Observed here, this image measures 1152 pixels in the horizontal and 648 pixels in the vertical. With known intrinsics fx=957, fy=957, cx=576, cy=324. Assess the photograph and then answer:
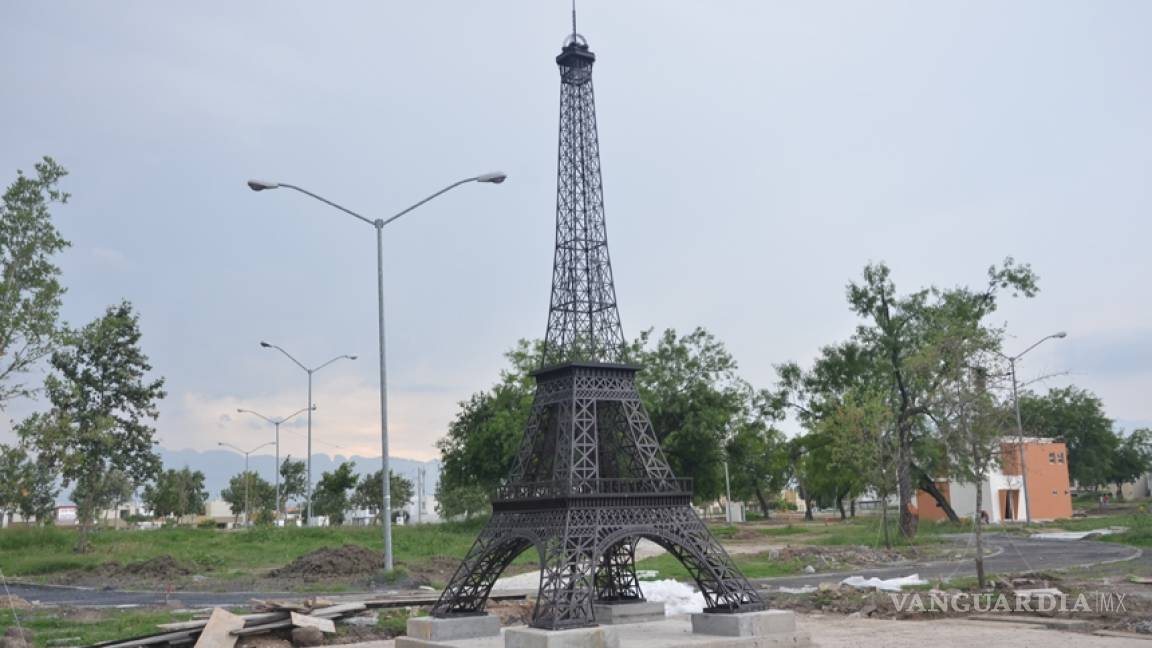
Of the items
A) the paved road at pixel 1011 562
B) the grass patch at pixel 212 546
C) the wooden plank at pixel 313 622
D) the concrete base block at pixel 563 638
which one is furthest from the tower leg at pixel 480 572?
the grass patch at pixel 212 546

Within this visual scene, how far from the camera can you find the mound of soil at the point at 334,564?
1372 inches

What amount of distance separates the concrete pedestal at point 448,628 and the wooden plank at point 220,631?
10.0ft

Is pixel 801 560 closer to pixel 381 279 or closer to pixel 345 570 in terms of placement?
pixel 345 570

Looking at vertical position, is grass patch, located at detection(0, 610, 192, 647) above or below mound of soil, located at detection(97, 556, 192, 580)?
above

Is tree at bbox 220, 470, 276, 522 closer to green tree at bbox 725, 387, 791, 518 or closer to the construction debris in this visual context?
green tree at bbox 725, 387, 791, 518

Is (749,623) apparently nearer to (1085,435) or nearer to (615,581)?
(615,581)

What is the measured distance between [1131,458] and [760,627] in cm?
10751

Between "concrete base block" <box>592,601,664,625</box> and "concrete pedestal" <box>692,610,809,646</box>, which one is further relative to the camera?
"concrete base block" <box>592,601,664,625</box>

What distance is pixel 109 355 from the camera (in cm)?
5134

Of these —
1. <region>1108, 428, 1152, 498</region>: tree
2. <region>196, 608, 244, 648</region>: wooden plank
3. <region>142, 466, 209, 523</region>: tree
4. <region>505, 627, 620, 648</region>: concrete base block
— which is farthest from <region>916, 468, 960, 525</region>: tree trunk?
<region>142, 466, 209, 523</region>: tree

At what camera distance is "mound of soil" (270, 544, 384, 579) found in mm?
34844

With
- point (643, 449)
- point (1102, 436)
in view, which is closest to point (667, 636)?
point (643, 449)

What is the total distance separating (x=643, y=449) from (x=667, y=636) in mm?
4054

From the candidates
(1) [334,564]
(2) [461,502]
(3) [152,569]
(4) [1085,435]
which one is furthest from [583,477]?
(4) [1085,435]
